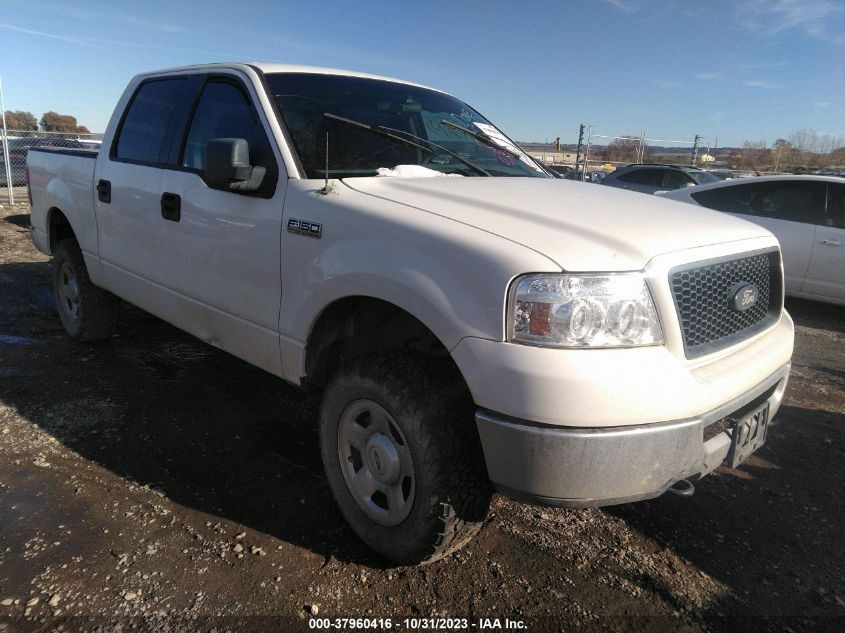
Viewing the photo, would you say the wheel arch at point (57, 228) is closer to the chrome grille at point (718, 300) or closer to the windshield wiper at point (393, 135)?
the windshield wiper at point (393, 135)

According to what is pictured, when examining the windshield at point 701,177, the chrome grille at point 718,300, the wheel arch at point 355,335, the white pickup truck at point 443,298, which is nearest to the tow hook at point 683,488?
the white pickup truck at point 443,298

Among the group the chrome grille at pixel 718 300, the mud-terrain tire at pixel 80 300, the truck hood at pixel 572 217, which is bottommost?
the mud-terrain tire at pixel 80 300

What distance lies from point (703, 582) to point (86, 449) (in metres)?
3.16

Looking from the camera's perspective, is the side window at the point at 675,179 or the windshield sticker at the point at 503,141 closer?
the windshield sticker at the point at 503,141

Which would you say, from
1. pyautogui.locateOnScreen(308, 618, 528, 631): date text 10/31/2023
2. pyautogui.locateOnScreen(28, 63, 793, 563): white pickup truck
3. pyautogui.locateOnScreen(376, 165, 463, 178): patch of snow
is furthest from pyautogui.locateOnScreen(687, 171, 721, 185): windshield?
pyautogui.locateOnScreen(308, 618, 528, 631): date text 10/31/2023

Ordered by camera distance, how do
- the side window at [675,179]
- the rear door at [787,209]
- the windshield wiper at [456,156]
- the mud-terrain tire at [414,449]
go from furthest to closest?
the side window at [675,179], the rear door at [787,209], the windshield wiper at [456,156], the mud-terrain tire at [414,449]

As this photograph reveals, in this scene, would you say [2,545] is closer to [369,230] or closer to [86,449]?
[86,449]

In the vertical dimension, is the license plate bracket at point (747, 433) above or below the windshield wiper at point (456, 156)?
below

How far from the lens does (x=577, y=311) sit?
1.92m

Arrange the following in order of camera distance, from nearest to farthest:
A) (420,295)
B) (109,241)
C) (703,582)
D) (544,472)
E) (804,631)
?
1. (544,472)
2. (420,295)
3. (804,631)
4. (703,582)
5. (109,241)

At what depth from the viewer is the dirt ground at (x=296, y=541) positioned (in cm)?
227

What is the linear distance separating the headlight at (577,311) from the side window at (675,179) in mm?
11384

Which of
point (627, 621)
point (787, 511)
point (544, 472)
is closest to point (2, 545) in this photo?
point (544, 472)

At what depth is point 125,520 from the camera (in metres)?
2.73
